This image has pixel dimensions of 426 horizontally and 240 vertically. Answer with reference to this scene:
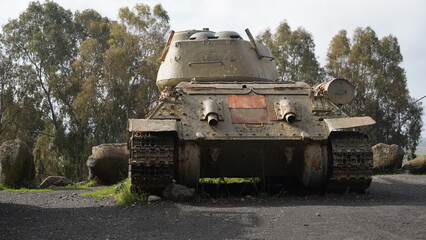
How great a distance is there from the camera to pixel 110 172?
16.1 m

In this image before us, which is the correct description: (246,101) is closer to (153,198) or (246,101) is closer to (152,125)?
(152,125)

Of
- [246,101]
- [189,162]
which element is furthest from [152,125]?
[246,101]

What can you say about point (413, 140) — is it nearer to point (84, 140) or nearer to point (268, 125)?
point (84, 140)

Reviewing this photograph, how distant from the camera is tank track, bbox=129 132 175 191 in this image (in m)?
8.59

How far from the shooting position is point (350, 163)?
8844 mm

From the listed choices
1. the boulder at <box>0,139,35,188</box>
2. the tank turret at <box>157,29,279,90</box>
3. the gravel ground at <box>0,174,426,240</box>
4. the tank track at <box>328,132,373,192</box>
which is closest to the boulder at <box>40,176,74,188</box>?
the boulder at <box>0,139,35,188</box>

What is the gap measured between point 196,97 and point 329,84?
7.27 feet

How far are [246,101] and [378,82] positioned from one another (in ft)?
88.0

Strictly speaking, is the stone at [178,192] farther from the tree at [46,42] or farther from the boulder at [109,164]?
the tree at [46,42]

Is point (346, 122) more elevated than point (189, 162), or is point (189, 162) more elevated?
point (346, 122)

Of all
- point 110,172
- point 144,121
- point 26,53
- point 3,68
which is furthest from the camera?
point 26,53

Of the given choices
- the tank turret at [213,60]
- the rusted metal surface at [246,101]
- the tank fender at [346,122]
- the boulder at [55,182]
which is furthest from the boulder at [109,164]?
the tank fender at [346,122]

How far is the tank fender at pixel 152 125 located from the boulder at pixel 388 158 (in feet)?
34.2

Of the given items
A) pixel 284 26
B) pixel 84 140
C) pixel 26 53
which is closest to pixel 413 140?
pixel 284 26
